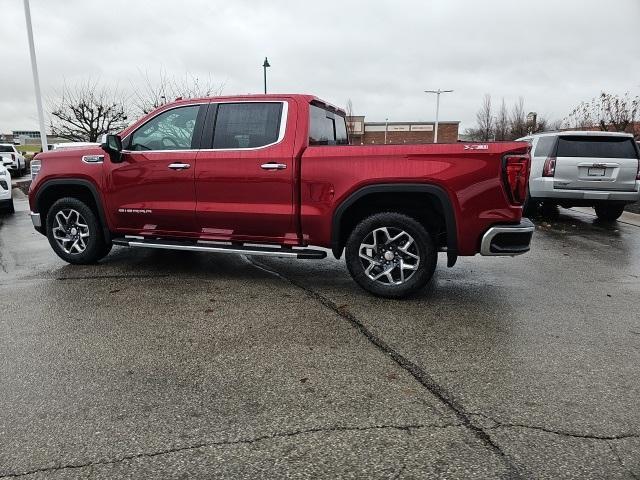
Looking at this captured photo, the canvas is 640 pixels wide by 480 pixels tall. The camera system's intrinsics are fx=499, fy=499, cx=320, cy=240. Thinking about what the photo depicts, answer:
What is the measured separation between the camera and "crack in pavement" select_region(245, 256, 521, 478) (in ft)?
8.07

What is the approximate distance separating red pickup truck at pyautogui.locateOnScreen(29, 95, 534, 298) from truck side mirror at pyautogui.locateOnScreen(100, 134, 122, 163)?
0.01 meters

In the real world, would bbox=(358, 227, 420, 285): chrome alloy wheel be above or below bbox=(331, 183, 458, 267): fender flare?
below

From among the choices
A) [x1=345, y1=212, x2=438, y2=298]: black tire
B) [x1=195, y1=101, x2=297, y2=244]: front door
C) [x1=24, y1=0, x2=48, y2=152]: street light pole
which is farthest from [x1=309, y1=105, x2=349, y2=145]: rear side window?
[x1=24, y1=0, x2=48, y2=152]: street light pole

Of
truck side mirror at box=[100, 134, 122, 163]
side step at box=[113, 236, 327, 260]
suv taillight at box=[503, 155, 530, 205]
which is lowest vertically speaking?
side step at box=[113, 236, 327, 260]

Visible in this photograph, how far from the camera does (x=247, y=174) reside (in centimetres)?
504

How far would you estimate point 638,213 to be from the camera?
1103cm

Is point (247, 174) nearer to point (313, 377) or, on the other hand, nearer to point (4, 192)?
point (313, 377)

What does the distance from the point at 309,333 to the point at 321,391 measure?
0.95 meters

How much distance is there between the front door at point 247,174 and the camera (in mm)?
4965

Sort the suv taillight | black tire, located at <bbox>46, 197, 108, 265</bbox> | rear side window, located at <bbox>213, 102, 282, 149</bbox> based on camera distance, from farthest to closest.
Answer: black tire, located at <bbox>46, 197, 108, 265</bbox> < rear side window, located at <bbox>213, 102, 282, 149</bbox> < the suv taillight

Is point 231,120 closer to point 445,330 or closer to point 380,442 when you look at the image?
point 445,330

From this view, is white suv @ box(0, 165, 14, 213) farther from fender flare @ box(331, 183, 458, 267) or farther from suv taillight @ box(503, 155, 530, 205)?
suv taillight @ box(503, 155, 530, 205)

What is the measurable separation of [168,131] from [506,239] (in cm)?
371

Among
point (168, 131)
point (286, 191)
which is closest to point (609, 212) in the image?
point (286, 191)
